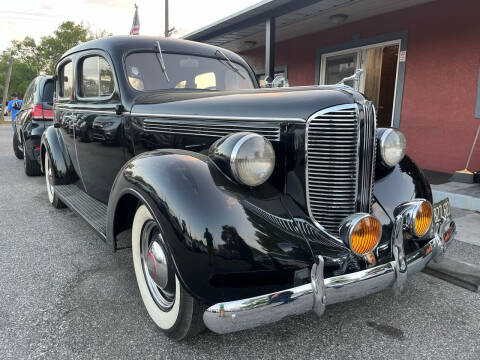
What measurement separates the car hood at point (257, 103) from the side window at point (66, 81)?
147 centimetres

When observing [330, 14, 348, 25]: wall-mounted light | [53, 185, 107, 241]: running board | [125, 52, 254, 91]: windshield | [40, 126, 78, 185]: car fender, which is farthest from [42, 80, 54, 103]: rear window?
[330, 14, 348, 25]: wall-mounted light

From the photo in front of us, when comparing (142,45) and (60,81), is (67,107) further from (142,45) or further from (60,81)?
(142,45)

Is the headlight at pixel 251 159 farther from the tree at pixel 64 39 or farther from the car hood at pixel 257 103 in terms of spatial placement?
the tree at pixel 64 39

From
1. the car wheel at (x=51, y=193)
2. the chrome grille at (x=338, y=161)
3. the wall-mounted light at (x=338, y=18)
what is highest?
the wall-mounted light at (x=338, y=18)

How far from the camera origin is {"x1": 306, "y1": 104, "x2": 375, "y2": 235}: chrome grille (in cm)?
182

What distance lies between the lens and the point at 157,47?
3041 millimetres

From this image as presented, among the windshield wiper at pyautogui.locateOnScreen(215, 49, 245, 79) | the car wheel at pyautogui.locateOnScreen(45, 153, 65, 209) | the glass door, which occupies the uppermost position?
the glass door

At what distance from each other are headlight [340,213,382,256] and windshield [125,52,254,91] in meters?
1.85

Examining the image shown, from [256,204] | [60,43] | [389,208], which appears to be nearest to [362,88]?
[389,208]

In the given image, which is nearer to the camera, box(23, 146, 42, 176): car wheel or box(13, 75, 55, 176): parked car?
box(13, 75, 55, 176): parked car

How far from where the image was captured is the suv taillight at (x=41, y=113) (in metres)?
5.92

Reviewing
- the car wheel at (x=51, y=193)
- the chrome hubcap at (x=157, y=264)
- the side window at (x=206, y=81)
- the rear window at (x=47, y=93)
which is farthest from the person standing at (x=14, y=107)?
the chrome hubcap at (x=157, y=264)

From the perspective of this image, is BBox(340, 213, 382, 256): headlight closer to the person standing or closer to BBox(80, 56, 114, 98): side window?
BBox(80, 56, 114, 98): side window

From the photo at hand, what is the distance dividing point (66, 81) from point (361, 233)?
11.4 feet
